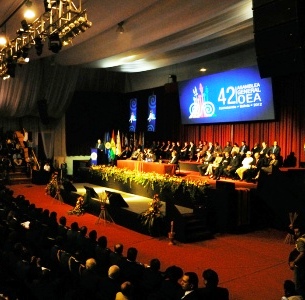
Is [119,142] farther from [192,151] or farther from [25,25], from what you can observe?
[25,25]

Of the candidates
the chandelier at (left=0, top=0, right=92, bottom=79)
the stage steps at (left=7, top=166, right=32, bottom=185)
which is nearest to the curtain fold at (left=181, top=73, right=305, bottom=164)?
the chandelier at (left=0, top=0, right=92, bottom=79)

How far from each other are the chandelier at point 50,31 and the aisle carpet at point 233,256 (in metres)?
4.48

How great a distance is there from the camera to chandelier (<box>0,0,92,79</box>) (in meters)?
7.80

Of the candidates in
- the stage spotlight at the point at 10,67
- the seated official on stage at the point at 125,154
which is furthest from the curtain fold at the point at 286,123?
the stage spotlight at the point at 10,67

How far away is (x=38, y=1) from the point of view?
952 centimetres

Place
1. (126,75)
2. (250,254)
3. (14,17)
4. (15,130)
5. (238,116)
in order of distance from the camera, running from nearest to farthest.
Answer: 1. (250,254)
2. (14,17)
3. (238,116)
4. (15,130)
5. (126,75)

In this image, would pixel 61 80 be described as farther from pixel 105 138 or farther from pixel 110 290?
pixel 110 290

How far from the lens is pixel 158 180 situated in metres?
10.7

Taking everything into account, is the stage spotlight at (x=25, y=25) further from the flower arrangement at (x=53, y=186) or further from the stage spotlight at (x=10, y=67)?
the flower arrangement at (x=53, y=186)

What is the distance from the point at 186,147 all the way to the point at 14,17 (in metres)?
8.31

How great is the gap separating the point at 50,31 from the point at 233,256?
6.38m

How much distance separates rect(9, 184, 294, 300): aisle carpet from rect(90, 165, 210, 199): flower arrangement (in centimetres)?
138

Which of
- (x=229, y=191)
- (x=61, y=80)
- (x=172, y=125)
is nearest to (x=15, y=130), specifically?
(x=61, y=80)

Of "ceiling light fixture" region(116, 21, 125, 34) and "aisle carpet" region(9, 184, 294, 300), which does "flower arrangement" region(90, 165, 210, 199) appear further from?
"ceiling light fixture" region(116, 21, 125, 34)
